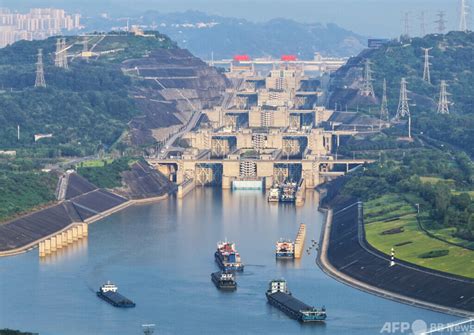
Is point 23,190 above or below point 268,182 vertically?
above

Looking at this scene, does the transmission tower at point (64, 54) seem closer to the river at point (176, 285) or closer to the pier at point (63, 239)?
the river at point (176, 285)

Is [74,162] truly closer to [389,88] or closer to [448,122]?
[448,122]

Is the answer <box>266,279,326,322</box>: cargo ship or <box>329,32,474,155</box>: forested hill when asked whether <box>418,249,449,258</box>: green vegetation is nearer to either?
<box>266,279,326,322</box>: cargo ship

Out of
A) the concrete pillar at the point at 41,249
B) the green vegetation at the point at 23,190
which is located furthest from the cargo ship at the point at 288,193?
the concrete pillar at the point at 41,249

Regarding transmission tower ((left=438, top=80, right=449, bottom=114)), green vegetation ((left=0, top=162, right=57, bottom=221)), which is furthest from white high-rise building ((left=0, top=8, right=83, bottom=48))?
green vegetation ((left=0, top=162, right=57, bottom=221))

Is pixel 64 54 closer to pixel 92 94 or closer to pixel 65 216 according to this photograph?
pixel 92 94

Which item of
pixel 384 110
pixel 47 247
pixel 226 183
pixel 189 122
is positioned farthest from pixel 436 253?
pixel 189 122
